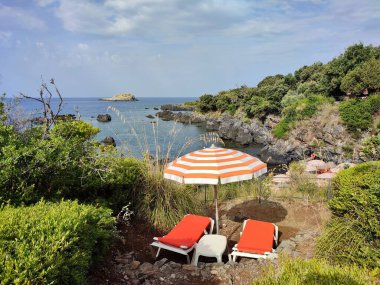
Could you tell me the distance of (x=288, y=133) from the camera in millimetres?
25344

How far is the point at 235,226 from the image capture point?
6168 millimetres

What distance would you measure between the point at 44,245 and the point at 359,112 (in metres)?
23.1

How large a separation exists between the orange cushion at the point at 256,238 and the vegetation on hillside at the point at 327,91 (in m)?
18.8

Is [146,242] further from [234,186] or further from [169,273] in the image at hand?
[234,186]

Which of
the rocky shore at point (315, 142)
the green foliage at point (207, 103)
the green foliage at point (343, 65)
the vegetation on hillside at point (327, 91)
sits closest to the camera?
the rocky shore at point (315, 142)

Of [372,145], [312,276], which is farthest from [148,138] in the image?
[312,276]

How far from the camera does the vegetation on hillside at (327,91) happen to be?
22456 mm

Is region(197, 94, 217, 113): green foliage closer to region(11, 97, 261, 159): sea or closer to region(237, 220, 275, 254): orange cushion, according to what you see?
region(11, 97, 261, 159): sea

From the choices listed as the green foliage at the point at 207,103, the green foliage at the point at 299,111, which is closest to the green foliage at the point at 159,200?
the green foliage at the point at 299,111

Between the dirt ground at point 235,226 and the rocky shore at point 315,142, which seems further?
the rocky shore at point 315,142

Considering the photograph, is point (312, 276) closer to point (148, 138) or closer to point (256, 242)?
point (256, 242)

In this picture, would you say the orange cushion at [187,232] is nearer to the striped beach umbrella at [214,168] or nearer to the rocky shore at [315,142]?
the striped beach umbrella at [214,168]

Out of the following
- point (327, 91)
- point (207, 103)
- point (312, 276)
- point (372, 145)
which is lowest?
point (312, 276)

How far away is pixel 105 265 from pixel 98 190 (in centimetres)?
150
